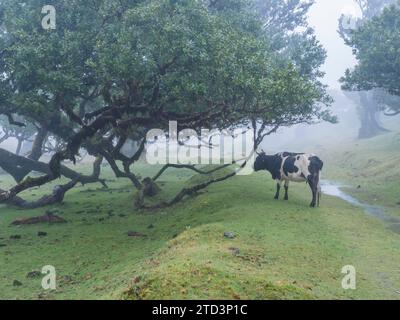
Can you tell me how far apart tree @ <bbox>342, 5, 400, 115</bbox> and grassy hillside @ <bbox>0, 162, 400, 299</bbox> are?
39.9ft

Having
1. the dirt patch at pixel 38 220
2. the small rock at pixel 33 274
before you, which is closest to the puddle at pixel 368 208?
the small rock at pixel 33 274

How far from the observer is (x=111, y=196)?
1291 inches

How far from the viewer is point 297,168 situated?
25234 millimetres

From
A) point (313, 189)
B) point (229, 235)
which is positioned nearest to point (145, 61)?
point (229, 235)

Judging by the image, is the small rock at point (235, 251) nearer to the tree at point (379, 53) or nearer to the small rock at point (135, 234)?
the small rock at point (135, 234)

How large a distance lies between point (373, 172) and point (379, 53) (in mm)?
14104

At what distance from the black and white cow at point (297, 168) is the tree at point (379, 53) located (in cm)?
1193

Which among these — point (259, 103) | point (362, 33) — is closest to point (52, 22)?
point (259, 103)

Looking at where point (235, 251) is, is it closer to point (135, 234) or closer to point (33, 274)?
point (33, 274)

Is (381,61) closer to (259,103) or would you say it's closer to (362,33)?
(362,33)

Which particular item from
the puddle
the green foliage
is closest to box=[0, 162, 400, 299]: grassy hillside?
the puddle

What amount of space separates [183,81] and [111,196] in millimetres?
14934

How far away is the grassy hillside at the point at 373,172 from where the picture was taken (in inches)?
1195

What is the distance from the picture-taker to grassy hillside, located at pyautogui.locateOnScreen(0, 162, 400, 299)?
11.0m
